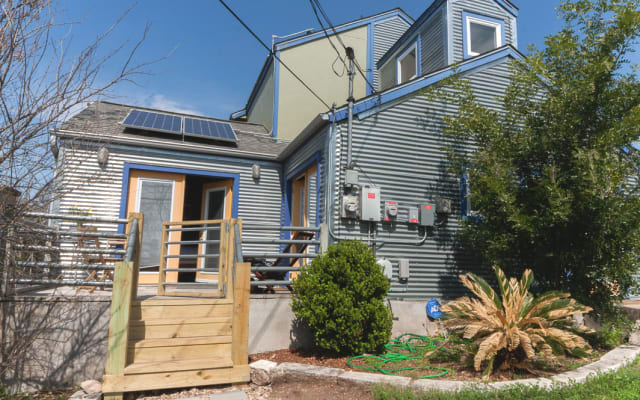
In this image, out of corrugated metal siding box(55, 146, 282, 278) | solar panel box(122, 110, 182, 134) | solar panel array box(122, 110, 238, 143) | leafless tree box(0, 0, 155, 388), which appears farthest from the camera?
solar panel array box(122, 110, 238, 143)

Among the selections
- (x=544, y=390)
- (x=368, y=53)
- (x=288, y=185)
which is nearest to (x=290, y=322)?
(x=544, y=390)

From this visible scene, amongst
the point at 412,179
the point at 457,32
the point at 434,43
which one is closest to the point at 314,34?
the point at 434,43

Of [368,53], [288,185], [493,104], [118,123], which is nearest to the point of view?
[493,104]

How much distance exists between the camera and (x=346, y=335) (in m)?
5.09

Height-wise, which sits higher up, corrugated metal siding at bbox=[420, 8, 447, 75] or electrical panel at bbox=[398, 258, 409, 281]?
corrugated metal siding at bbox=[420, 8, 447, 75]

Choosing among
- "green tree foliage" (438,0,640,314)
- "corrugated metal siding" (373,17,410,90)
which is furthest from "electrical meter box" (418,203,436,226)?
"corrugated metal siding" (373,17,410,90)

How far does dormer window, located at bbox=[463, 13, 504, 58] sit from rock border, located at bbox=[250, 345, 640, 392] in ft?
26.2

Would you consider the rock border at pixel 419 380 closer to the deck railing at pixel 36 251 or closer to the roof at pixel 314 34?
the deck railing at pixel 36 251

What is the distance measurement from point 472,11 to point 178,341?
413 inches

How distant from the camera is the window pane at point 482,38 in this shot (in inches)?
410

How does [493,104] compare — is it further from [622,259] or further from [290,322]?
[290,322]

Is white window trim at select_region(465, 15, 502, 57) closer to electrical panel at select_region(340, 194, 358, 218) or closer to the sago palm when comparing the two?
electrical panel at select_region(340, 194, 358, 218)

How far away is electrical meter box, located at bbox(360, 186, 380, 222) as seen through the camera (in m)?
6.74

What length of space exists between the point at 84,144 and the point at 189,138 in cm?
601
